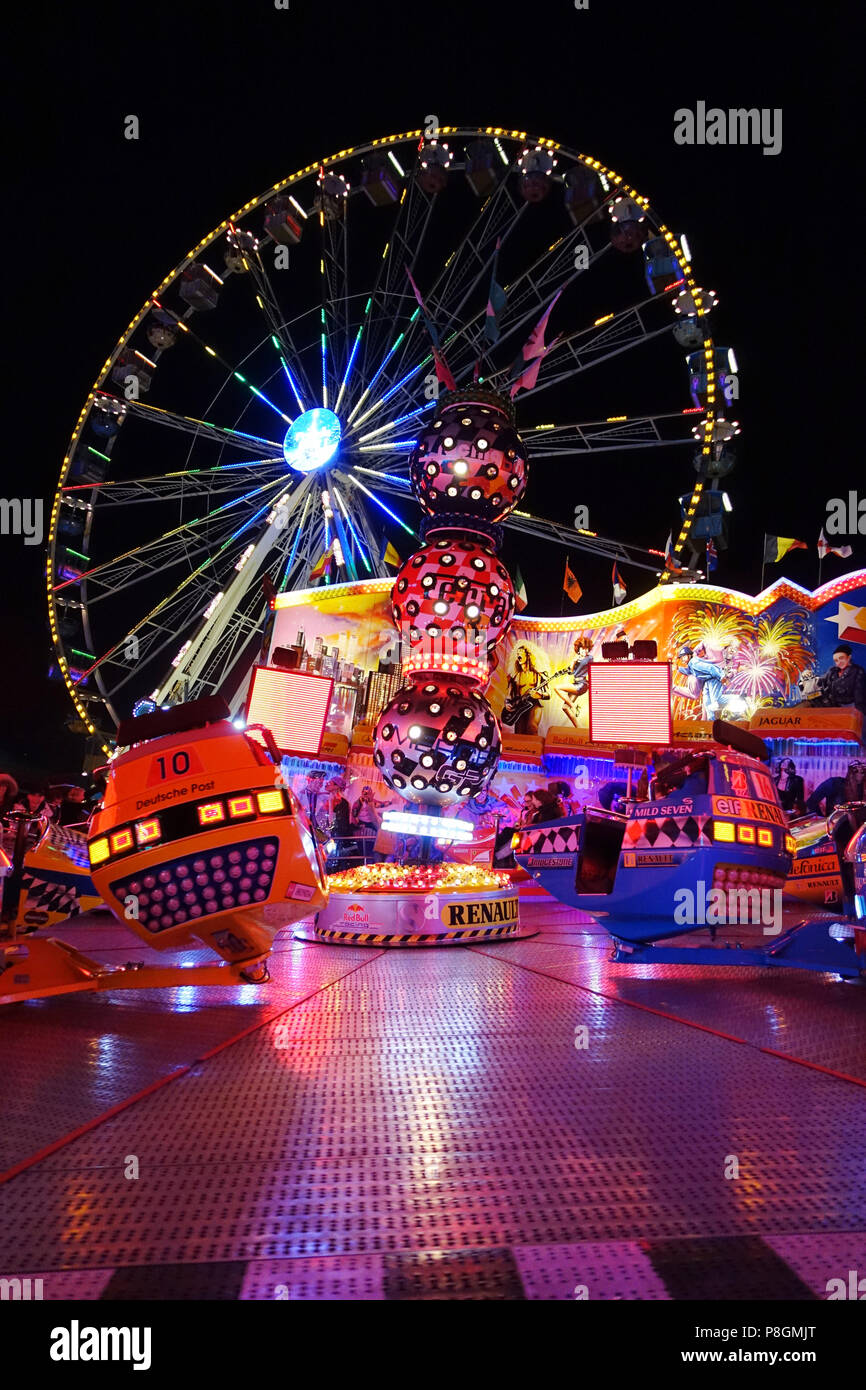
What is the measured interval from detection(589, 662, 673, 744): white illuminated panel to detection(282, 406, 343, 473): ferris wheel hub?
21.7 feet

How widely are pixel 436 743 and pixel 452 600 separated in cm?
138

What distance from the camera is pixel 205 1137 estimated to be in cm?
248

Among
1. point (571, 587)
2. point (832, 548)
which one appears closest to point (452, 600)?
point (571, 587)

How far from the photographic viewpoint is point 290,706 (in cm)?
985

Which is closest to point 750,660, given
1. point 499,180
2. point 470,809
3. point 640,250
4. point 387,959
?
point 470,809

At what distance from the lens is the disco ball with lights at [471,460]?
331 inches

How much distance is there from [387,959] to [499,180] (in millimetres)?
12992

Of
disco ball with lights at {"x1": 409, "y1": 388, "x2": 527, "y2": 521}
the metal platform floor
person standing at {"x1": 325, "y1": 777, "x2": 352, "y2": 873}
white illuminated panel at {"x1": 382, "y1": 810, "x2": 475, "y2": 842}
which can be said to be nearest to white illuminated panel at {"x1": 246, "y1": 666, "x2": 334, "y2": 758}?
white illuminated panel at {"x1": 382, "y1": 810, "x2": 475, "y2": 842}

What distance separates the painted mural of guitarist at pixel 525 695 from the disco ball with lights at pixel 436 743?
32.1ft

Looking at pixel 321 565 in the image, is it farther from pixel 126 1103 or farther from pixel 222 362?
pixel 126 1103

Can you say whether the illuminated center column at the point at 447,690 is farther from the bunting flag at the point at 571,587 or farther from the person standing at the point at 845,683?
the bunting flag at the point at 571,587

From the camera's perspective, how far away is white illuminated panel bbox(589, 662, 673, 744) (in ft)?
37.8
